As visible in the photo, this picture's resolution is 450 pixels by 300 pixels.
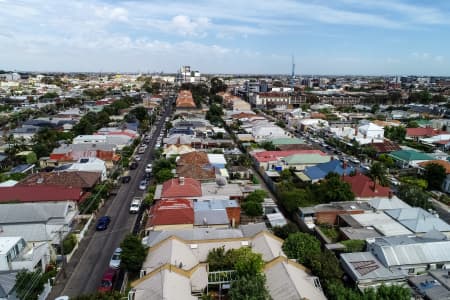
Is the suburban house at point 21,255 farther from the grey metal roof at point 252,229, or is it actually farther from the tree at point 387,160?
the tree at point 387,160

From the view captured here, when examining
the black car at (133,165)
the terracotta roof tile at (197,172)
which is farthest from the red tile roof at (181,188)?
the black car at (133,165)

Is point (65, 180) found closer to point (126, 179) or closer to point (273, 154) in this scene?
point (126, 179)

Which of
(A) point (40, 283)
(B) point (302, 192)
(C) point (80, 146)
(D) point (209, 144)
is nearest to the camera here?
(A) point (40, 283)

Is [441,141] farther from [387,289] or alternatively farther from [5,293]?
[5,293]

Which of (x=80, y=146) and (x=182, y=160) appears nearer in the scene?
(x=182, y=160)

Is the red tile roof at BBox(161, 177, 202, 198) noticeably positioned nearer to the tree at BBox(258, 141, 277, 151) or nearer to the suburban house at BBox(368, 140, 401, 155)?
the tree at BBox(258, 141, 277, 151)

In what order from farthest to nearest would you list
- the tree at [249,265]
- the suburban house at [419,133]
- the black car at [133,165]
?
the suburban house at [419,133] < the black car at [133,165] < the tree at [249,265]

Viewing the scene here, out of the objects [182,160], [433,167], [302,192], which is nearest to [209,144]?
[182,160]

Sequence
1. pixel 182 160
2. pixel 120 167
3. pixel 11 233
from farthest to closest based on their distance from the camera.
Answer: pixel 120 167, pixel 182 160, pixel 11 233
